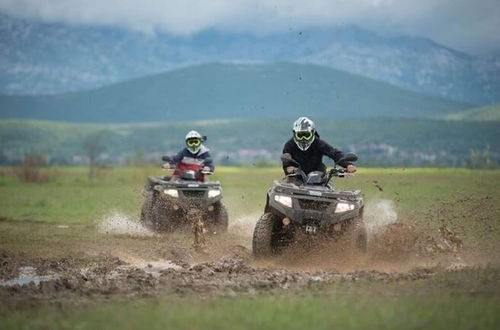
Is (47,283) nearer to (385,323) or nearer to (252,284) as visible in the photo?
(252,284)

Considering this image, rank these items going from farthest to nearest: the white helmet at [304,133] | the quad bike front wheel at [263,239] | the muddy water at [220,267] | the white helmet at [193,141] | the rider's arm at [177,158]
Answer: the rider's arm at [177,158], the white helmet at [193,141], the white helmet at [304,133], the quad bike front wheel at [263,239], the muddy water at [220,267]

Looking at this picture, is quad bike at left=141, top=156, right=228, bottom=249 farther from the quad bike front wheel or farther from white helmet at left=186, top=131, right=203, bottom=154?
the quad bike front wheel

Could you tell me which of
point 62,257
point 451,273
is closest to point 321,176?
point 451,273

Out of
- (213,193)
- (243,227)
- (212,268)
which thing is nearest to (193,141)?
(213,193)

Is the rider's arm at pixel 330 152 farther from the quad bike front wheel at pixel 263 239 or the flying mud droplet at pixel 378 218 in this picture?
the quad bike front wheel at pixel 263 239

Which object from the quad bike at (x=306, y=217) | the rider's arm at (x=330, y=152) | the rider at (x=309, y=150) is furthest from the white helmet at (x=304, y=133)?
the quad bike at (x=306, y=217)

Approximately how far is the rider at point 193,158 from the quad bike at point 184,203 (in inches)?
1.3

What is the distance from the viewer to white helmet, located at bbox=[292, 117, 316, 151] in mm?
15617

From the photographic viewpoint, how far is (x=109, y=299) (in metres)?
10.5

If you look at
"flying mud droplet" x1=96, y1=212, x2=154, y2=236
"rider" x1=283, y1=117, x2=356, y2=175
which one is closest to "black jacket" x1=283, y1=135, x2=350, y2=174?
"rider" x1=283, y1=117, x2=356, y2=175

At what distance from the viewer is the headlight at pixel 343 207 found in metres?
14.5

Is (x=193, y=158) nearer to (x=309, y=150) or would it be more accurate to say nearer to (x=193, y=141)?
(x=193, y=141)

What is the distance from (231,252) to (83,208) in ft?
64.4

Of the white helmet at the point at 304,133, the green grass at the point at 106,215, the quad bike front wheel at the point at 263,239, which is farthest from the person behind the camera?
the green grass at the point at 106,215
